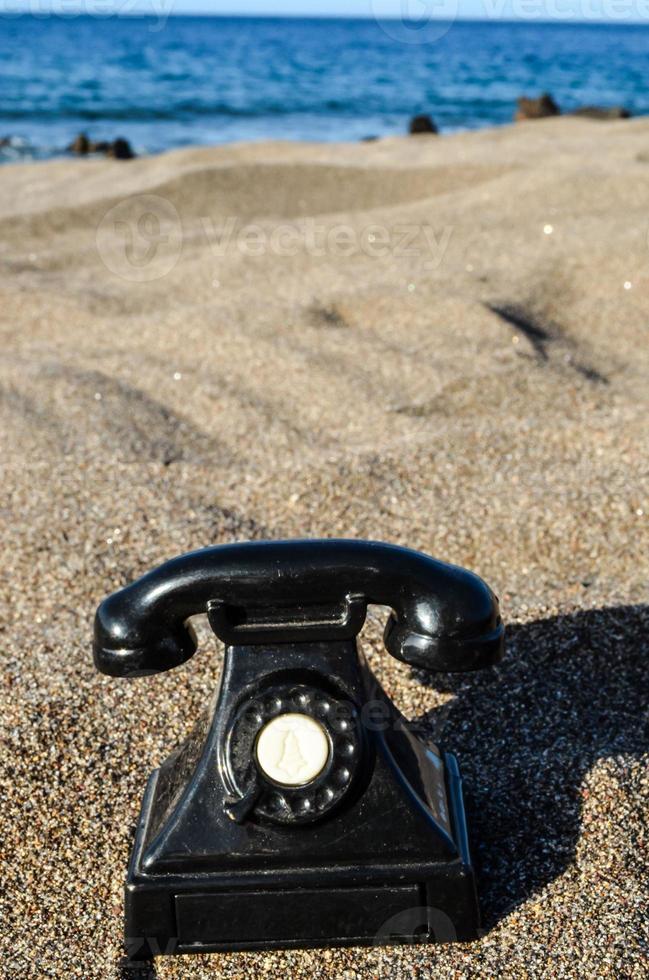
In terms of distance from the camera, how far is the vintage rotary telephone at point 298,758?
130 centimetres

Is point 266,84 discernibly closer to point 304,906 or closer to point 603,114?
point 603,114

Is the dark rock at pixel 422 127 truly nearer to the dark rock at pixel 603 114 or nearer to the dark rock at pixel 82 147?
the dark rock at pixel 603 114

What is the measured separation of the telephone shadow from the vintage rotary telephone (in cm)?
19

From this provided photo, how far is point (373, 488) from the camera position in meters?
2.76

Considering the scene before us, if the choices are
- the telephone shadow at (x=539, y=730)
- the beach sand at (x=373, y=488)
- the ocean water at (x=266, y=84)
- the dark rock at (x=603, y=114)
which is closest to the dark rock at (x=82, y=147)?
the ocean water at (x=266, y=84)

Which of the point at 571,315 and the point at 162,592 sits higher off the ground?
the point at 162,592

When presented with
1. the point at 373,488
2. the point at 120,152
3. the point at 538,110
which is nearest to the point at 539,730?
the point at 373,488

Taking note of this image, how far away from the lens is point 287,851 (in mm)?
1320

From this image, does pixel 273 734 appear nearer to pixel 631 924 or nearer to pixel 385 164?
pixel 631 924

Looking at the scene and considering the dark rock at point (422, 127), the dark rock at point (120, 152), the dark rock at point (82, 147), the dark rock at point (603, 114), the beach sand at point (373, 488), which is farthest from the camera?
the dark rock at point (603, 114)

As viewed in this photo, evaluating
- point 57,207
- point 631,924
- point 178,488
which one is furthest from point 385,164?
point 631,924

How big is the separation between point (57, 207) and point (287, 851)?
6.64 m

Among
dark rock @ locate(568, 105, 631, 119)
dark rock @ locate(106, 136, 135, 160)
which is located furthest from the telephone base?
dark rock @ locate(568, 105, 631, 119)

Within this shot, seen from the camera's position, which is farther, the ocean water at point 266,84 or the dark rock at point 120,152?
the ocean water at point 266,84
